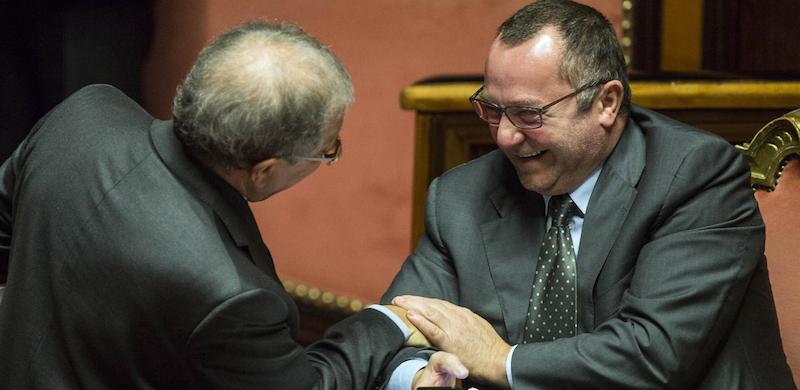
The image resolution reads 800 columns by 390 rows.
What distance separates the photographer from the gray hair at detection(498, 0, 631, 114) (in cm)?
237

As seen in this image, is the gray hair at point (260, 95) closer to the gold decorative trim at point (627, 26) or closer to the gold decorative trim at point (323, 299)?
the gold decorative trim at point (627, 26)

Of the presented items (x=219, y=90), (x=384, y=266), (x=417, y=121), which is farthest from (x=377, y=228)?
(x=219, y=90)

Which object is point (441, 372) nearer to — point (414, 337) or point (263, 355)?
point (414, 337)

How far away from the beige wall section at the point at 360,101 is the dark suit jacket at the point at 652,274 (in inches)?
65.7

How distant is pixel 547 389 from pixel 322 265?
2.15 meters

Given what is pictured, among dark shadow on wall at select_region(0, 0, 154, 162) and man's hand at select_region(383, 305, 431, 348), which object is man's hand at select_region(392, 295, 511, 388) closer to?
man's hand at select_region(383, 305, 431, 348)

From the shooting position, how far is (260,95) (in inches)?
76.9

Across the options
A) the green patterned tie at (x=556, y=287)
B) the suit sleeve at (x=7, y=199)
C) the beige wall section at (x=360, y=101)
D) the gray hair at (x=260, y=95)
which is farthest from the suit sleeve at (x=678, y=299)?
the beige wall section at (x=360, y=101)

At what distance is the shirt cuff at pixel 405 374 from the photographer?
229 cm

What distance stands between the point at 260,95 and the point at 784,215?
43.4 inches

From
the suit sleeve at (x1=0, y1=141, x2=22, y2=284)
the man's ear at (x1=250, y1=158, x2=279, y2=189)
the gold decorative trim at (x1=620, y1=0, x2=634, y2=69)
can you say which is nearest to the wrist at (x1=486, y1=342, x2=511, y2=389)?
the man's ear at (x1=250, y1=158, x2=279, y2=189)

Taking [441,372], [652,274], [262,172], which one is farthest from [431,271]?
[262,172]

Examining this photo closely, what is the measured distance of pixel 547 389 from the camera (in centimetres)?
229

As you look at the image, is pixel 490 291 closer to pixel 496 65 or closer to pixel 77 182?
pixel 496 65
